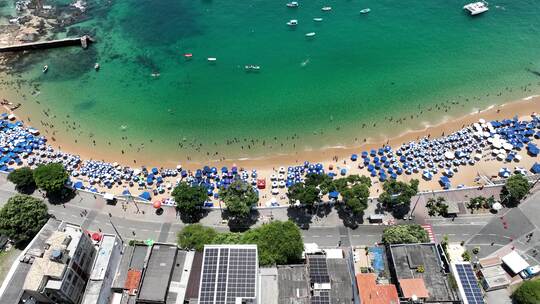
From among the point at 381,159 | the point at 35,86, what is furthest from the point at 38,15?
the point at 381,159

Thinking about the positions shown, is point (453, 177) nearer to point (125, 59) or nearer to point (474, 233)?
point (474, 233)

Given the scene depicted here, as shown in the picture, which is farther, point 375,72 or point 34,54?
point 34,54

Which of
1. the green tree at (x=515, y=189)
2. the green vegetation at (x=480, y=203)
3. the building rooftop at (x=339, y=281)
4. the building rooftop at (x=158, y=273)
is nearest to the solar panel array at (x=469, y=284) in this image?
the building rooftop at (x=339, y=281)

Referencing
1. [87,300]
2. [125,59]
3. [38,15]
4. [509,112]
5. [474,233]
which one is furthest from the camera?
[38,15]

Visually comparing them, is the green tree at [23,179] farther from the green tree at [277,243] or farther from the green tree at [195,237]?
the green tree at [277,243]

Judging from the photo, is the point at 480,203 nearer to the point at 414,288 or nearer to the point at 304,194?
the point at 414,288

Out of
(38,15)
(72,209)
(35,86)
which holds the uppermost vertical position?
(38,15)
